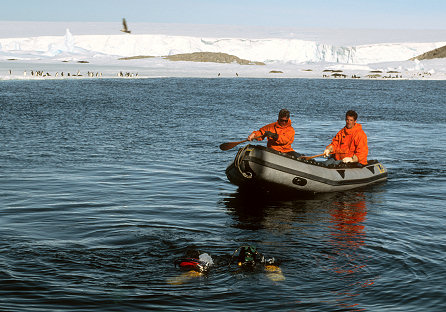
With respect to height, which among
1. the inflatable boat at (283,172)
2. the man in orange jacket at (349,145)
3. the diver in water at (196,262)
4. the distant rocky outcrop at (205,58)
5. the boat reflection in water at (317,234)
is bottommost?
the boat reflection in water at (317,234)

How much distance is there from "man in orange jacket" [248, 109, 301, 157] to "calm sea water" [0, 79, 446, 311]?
1.21 m

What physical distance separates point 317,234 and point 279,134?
3.67 meters

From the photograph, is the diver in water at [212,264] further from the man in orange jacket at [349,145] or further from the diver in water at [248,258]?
the man in orange jacket at [349,145]

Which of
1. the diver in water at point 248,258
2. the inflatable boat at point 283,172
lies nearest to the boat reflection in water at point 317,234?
the inflatable boat at point 283,172

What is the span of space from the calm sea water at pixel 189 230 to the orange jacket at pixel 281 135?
1192mm

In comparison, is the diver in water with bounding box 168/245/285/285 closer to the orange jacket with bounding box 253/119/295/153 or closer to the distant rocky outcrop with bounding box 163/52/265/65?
the orange jacket with bounding box 253/119/295/153

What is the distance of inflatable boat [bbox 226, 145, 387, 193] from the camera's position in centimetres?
1333

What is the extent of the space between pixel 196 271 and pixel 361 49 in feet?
649

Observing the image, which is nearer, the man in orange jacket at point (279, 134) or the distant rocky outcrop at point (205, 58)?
the man in orange jacket at point (279, 134)

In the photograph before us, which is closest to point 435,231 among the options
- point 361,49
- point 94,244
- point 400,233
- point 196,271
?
point 400,233

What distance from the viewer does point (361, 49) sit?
19712cm

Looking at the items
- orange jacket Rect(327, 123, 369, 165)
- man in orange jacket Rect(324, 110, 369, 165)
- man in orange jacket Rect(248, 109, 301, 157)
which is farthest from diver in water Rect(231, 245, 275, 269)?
orange jacket Rect(327, 123, 369, 165)

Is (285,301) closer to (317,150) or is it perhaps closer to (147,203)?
(147,203)

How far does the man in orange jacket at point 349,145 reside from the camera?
47.2ft
